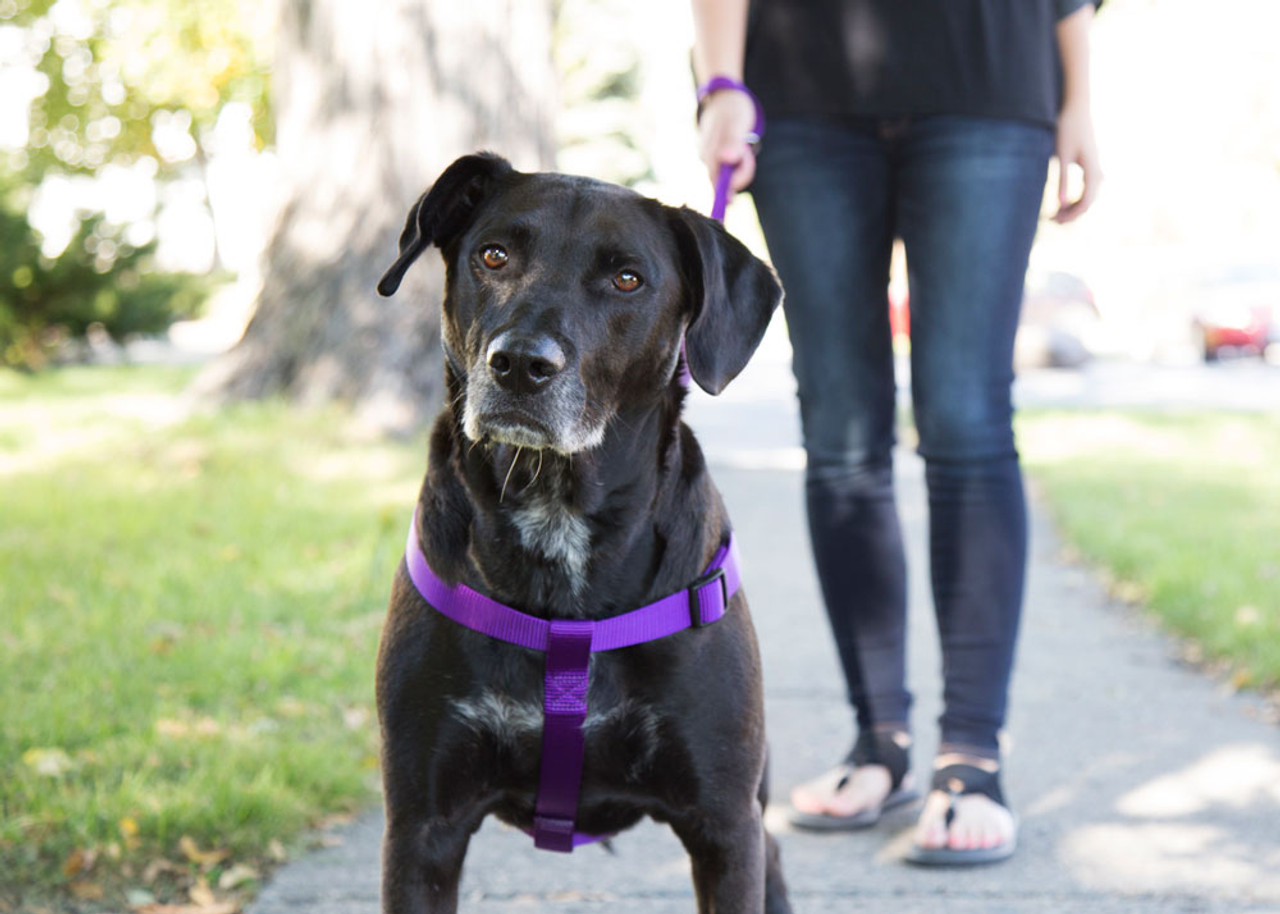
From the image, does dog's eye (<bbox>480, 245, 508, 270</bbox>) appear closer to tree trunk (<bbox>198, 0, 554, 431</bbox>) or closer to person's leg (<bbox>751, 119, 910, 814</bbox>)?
person's leg (<bbox>751, 119, 910, 814</bbox>)

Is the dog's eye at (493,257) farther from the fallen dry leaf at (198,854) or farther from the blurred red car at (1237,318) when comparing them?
the blurred red car at (1237,318)

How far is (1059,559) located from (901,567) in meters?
3.99

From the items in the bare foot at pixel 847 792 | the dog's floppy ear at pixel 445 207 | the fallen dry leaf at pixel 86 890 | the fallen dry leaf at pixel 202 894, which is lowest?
the bare foot at pixel 847 792

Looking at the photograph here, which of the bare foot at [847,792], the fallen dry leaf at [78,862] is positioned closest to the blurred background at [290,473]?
the fallen dry leaf at [78,862]

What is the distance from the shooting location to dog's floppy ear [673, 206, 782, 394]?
7.89 ft

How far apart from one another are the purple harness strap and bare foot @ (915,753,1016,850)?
1.14 meters

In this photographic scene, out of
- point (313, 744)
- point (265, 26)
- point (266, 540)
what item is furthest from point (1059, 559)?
point (265, 26)

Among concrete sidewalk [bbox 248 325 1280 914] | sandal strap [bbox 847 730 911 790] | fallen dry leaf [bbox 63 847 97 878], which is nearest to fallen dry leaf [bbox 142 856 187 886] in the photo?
fallen dry leaf [bbox 63 847 97 878]

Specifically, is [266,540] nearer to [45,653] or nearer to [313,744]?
A: [45,653]

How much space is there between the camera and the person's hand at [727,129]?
3.06m

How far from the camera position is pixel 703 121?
3.13 m

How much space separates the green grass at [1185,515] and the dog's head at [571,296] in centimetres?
305

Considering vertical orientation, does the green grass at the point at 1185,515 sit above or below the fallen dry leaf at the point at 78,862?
below

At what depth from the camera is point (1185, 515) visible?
296 inches
